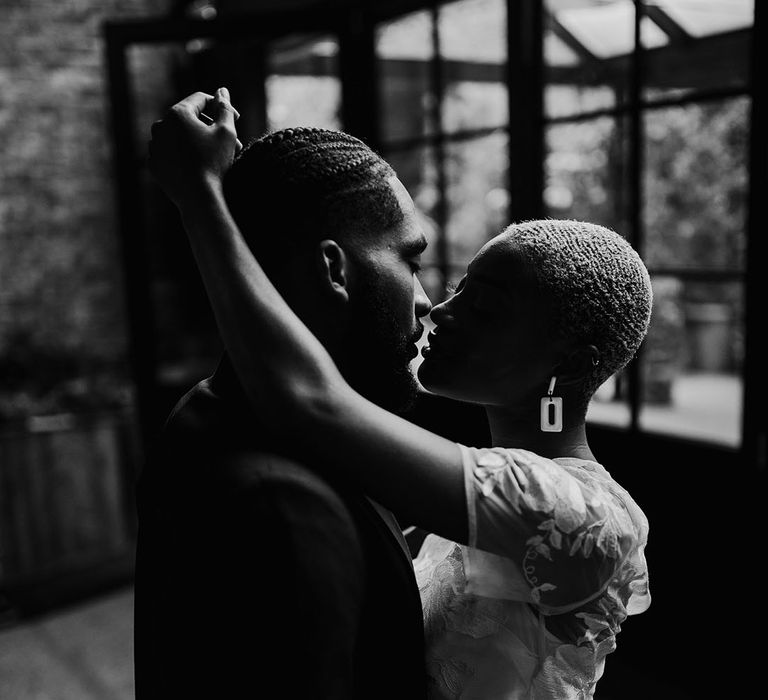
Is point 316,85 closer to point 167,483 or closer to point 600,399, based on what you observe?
point 600,399

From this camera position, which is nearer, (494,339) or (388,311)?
(388,311)

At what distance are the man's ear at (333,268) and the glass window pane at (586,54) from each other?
278 centimetres

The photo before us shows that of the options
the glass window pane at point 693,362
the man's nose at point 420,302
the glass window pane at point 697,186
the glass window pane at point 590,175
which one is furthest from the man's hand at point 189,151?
the glass window pane at point 697,186

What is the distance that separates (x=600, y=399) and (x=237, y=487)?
3.04 m

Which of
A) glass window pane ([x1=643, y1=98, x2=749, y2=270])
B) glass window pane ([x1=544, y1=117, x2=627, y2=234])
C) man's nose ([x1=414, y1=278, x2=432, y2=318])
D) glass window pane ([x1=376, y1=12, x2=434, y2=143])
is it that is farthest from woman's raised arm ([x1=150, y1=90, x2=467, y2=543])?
glass window pane ([x1=643, y1=98, x2=749, y2=270])

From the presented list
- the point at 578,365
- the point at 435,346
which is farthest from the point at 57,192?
the point at 578,365

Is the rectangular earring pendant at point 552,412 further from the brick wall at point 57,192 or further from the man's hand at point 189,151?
the brick wall at point 57,192

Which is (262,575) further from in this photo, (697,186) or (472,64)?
(697,186)

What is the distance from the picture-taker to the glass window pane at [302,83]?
14.3 feet

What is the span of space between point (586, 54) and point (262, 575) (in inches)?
133

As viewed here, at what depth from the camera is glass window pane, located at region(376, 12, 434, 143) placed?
12.0 feet

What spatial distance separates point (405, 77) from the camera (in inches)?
150

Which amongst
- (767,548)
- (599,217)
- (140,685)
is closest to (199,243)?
(140,685)

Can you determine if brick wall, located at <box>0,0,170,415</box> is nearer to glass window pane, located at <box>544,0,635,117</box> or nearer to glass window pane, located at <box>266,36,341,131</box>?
glass window pane, located at <box>266,36,341,131</box>
